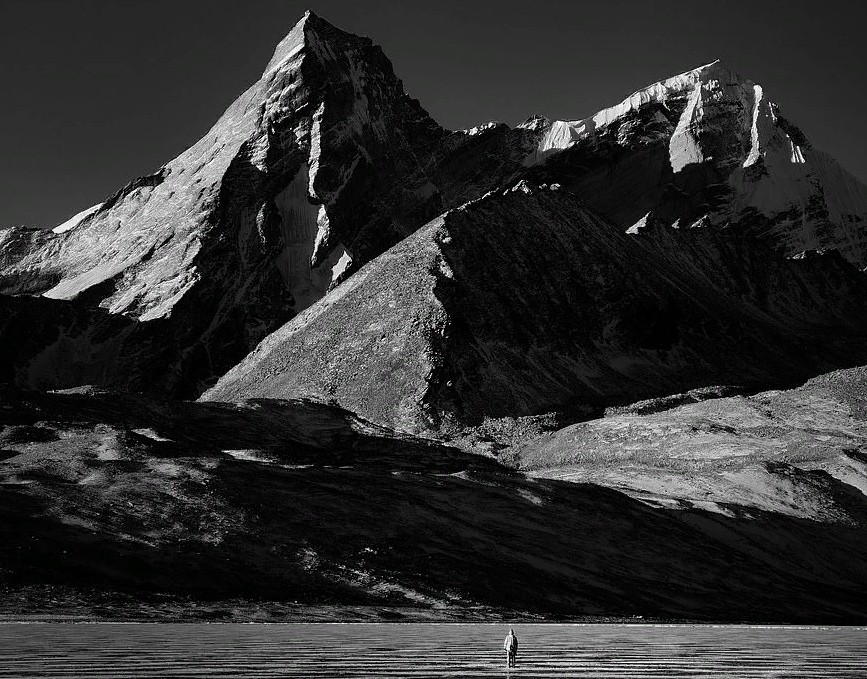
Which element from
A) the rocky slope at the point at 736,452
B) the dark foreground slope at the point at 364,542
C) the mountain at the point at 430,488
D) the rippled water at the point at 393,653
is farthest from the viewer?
the rocky slope at the point at 736,452

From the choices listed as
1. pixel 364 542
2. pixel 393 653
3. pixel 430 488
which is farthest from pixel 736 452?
pixel 393 653

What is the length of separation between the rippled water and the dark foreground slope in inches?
606

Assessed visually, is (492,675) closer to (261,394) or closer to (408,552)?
(408,552)

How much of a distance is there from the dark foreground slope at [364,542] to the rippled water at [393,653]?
1539 cm

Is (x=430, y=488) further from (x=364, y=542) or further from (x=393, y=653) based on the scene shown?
(x=393, y=653)

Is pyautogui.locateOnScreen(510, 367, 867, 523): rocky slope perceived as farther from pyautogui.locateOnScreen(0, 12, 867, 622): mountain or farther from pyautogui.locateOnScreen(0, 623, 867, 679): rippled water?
pyautogui.locateOnScreen(0, 623, 867, 679): rippled water

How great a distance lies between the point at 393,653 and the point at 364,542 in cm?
4534

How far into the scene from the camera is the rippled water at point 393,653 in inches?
1088

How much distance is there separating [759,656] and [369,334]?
144 metres

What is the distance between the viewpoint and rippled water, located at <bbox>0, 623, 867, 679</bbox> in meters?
27.6

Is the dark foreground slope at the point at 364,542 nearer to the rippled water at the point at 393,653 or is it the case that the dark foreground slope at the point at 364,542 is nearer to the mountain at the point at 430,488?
the mountain at the point at 430,488

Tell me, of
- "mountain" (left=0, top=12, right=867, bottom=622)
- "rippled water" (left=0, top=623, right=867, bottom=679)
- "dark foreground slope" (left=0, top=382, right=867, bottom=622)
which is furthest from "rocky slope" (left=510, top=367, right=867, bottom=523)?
"rippled water" (left=0, top=623, right=867, bottom=679)

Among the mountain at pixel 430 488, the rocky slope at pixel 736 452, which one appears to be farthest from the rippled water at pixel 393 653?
the rocky slope at pixel 736 452

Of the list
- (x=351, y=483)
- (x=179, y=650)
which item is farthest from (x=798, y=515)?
(x=179, y=650)
